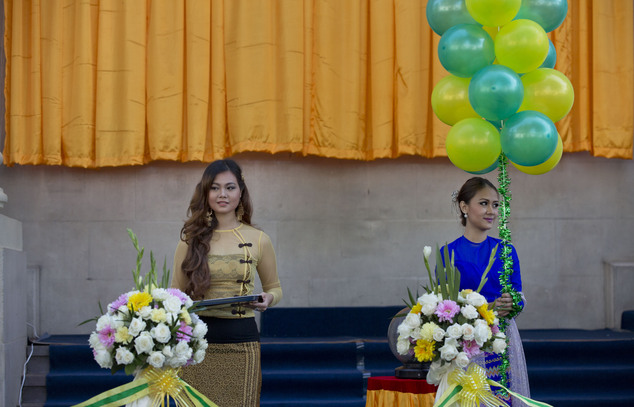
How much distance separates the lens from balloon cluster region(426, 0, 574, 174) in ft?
12.7

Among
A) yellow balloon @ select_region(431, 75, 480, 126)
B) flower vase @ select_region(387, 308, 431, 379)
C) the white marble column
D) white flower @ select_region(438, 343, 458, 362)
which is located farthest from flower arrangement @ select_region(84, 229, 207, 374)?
the white marble column

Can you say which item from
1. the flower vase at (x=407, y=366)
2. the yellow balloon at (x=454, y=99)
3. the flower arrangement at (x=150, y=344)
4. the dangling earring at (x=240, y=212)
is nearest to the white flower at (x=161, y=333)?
the flower arrangement at (x=150, y=344)

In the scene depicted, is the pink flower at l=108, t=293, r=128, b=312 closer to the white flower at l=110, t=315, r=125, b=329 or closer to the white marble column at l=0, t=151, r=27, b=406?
the white flower at l=110, t=315, r=125, b=329

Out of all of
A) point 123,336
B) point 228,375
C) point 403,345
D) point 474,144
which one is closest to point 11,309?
point 228,375

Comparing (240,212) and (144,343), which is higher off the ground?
(240,212)

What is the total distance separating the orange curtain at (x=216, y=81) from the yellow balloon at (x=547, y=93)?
8.70ft

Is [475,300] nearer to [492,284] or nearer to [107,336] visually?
[492,284]

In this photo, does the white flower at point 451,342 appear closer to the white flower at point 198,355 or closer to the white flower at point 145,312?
the white flower at point 198,355

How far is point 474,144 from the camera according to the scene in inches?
156

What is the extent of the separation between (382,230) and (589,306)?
1.89 meters

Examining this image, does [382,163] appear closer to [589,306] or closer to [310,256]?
[310,256]

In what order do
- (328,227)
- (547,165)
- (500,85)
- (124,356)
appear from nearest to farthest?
(124,356), (500,85), (547,165), (328,227)

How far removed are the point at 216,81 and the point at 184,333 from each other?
3972 millimetres

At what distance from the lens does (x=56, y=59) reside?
677 centimetres
